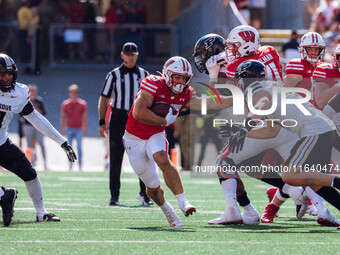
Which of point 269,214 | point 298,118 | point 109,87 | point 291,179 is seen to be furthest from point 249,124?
point 109,87

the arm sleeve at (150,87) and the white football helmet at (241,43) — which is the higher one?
the white football helmet at (241,43)

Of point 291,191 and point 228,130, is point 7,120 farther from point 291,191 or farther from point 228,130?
point 291,191


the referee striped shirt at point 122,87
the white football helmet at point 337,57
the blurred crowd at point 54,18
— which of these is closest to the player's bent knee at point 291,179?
the white football helmet at point 337,57

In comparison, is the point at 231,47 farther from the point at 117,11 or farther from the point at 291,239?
the point at 117,11

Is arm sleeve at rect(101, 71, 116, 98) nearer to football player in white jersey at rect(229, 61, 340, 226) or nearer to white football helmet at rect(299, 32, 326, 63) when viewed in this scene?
white football helmet at rect(299, 32, 326, 63)

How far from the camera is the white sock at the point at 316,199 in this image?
699cm

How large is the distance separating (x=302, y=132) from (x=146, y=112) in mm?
1255

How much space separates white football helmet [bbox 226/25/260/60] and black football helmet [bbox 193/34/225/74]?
14 centimetres

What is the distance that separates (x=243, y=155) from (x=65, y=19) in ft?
44.5

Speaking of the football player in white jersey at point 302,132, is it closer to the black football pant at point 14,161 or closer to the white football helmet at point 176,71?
the white football helmet at point 176,71

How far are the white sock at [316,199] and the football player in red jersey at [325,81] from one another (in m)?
0.87

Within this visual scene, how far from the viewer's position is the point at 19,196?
9516 mm

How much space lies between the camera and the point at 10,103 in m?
6.97

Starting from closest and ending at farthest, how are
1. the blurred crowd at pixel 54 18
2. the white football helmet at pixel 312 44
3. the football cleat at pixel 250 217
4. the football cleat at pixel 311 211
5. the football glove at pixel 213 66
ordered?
the football cleat at pixel 250 217 < the football glove at pixel 213 66 < the white football helmet at pixel 312 44 < the football cleat at pixel 311 211 < the blurred crowd at pixel 54 18
